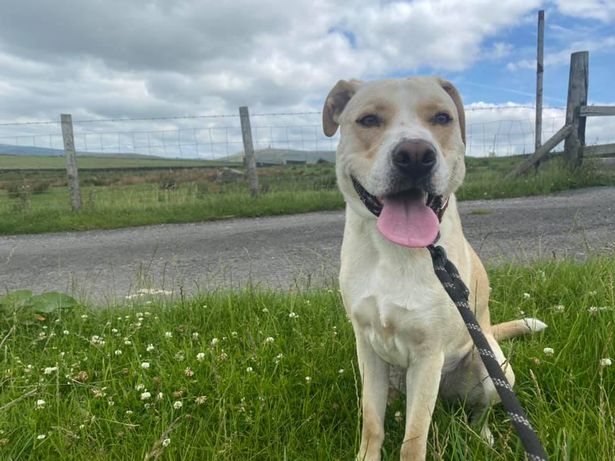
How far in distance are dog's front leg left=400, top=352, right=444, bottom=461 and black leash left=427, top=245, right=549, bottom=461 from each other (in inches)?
18.1

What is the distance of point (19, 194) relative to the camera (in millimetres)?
11906

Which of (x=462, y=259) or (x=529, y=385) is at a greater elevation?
(x=462, y=259)

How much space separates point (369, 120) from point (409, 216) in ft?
1.79

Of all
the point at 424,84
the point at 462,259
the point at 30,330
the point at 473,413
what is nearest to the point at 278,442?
the point at 473,413

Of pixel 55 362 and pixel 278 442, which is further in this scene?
pixel 55 362

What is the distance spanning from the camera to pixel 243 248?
6.83 m

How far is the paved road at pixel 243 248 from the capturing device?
5.14 meters

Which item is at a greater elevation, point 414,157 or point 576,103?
point 576,103

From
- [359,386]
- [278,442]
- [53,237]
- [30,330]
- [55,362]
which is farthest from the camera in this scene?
[53,237]

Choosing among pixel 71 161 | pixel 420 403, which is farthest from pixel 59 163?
pixel 420 403

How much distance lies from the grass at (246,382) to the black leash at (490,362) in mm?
250

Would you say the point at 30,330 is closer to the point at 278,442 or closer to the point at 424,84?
the point at 278,442

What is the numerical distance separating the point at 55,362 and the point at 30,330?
2.27 ft

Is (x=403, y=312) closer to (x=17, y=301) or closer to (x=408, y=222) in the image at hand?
(x=408, y=222)
